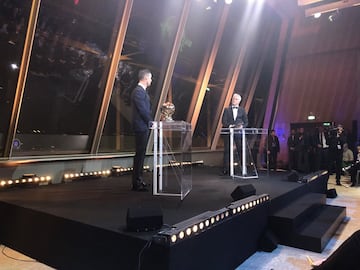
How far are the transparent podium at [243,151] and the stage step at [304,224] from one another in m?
1.32

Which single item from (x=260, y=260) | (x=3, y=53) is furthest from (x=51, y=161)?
(x=260, y=260)

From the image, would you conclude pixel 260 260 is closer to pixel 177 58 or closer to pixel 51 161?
pixel 51 161

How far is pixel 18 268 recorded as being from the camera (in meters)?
2.35

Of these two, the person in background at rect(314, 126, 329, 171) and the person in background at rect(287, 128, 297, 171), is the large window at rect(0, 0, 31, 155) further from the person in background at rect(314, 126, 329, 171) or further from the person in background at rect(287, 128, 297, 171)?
the person in background at rect(314, 126, 329, 171)

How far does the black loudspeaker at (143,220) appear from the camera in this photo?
6.57 ft

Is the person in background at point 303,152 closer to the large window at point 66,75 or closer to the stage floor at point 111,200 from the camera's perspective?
the stage floor at point 111,200

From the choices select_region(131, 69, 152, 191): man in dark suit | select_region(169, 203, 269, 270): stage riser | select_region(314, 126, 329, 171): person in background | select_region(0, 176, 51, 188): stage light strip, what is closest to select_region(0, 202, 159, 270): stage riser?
select_region(169, 203, 269, 270): stage riser

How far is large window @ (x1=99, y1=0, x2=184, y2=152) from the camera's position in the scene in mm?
5555

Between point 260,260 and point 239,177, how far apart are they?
98.7 inches

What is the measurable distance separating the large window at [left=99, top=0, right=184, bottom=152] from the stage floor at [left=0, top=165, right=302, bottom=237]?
1.57m

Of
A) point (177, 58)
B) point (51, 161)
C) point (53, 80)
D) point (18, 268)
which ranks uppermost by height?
point (177, 58)

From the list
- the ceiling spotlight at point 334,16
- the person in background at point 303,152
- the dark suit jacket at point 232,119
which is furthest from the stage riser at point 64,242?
the ceiling spotlight at point 334,16

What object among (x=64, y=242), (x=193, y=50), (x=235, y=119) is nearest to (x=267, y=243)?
(x=64, y=242)

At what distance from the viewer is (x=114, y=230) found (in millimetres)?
2053
